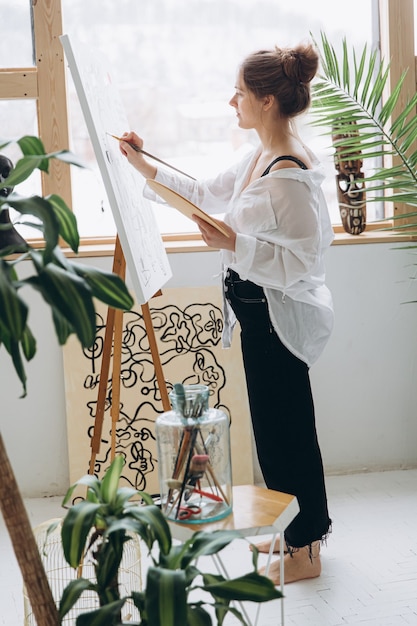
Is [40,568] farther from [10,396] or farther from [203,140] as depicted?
[203,140]

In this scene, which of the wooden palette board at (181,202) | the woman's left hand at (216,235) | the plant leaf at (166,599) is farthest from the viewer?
the woman's left hand at (216,235)

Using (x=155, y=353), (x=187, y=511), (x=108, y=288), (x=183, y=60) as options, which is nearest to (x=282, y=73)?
(x=155, y=353)

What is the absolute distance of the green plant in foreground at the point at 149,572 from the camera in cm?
150

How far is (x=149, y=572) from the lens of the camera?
152cm

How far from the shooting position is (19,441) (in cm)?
339

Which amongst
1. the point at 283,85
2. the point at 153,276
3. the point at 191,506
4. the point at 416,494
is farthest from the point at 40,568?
the point at 416,494

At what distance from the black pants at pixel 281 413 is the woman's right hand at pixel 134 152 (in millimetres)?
425

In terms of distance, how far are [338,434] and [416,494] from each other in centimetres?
42

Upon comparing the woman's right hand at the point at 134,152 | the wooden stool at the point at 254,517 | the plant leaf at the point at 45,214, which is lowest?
the wooden stool at the point at 254,517

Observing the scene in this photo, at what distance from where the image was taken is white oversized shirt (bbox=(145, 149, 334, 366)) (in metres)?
2.37

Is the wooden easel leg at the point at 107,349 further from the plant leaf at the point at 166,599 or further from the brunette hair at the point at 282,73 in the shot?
the plant leaf at the point at 166,599

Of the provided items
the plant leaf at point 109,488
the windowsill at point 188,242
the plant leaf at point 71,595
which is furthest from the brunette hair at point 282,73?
the plant leaf at point 71,595

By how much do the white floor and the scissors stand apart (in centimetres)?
70

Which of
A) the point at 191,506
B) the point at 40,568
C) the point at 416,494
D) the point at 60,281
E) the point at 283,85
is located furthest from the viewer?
the point at 416,494
